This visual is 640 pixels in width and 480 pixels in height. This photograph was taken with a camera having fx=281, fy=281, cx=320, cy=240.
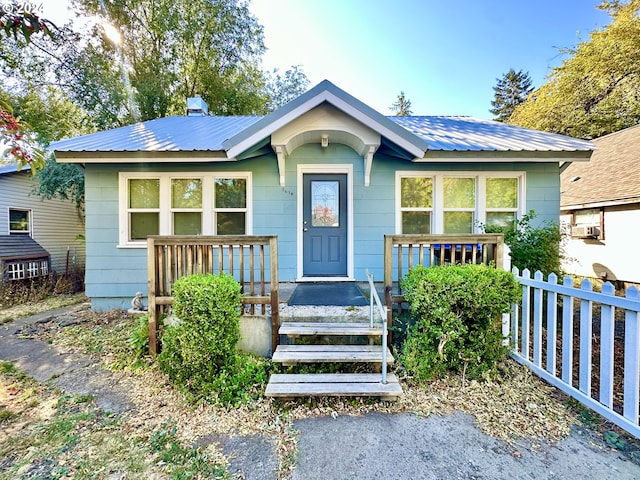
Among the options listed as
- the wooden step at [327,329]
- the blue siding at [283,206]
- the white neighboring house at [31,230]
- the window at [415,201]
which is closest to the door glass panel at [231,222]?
the blue siding at [283,206]

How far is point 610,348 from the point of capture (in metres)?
2.39

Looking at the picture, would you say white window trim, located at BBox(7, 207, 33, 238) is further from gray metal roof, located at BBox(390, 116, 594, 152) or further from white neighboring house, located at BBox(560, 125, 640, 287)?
white neighboring house, located at BBox(560, 125, 640, 287)

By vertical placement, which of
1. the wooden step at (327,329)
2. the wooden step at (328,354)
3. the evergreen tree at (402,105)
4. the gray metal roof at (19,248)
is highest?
the evergreen tree at (402,105)

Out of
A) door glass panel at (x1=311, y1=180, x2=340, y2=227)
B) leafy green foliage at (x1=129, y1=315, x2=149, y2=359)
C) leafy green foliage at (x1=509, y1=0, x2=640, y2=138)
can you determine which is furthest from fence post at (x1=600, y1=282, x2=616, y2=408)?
leafy green foliage at (x1=509, y1=0, x2=640, y2=138)

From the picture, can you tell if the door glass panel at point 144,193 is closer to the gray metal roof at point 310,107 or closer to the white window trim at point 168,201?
the white window trim at point 168,201

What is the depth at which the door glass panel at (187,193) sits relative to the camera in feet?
18.6

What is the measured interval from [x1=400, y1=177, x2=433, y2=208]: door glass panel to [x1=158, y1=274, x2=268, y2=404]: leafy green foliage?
4.04 m

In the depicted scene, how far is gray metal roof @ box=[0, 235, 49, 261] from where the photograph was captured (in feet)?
28.5

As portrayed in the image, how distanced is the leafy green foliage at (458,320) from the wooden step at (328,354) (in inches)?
15.3

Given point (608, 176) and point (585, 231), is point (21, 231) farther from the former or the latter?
point (608, 176)

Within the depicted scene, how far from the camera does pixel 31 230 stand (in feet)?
34.1

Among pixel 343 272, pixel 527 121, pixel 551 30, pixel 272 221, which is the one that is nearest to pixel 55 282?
pixel 272 221

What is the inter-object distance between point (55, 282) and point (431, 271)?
10.9m

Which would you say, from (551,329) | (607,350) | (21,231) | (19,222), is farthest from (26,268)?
(607,350)
